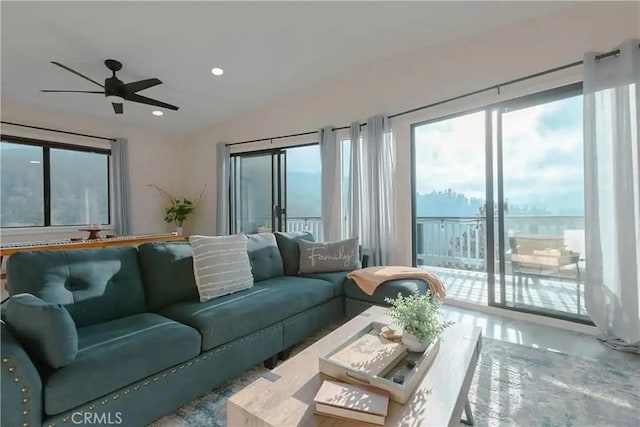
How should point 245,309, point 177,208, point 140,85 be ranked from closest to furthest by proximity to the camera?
point 245,309
point 140,85
point 177,208

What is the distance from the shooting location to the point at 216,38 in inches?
126

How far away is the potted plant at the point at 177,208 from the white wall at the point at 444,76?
167 cm

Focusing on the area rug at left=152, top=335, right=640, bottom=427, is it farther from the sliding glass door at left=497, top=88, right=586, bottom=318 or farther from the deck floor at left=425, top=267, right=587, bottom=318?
the sliding glass door at left=497, top=88, right=586, bottom=318

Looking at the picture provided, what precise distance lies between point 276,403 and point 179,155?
6124 millimetres

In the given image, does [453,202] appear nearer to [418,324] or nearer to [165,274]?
[418,324]

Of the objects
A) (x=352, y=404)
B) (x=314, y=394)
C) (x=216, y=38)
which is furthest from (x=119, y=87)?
(x=352, y=404)

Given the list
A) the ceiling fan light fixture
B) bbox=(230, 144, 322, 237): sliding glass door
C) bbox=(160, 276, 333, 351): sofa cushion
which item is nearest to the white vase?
bbox=(160, 276, 333, 351): sofa cushion

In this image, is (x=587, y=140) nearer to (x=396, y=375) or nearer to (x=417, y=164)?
(x=417, y=164)

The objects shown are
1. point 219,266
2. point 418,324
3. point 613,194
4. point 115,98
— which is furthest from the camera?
point 115,98

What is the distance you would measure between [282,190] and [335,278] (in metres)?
2.60

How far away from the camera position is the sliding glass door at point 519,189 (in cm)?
285

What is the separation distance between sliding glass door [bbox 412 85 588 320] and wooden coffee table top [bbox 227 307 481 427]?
A: 2091 mm

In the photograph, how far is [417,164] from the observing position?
387cm

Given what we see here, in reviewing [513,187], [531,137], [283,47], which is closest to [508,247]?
[513,187]
